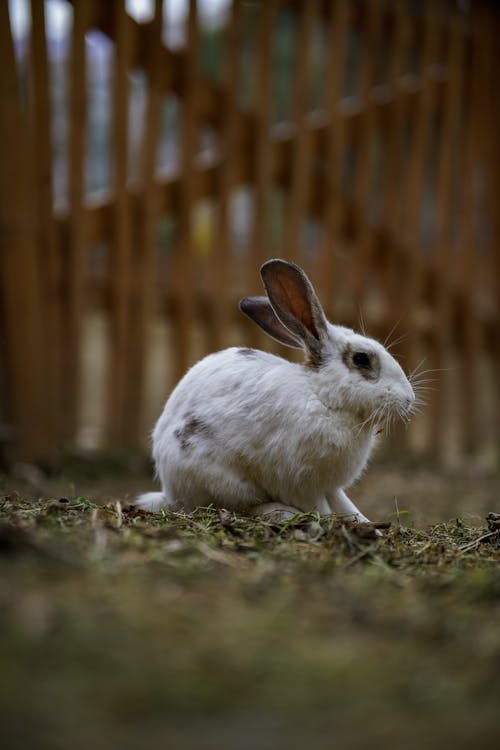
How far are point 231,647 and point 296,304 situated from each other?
5.75 feet

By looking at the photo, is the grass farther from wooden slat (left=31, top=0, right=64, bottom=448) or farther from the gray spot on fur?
wooden slat (left=31, top=0, right=64, bottom=448)

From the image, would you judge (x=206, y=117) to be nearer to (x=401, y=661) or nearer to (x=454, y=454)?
(x=454, y=454)

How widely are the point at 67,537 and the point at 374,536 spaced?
0.89m

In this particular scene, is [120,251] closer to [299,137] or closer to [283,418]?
[299,137]

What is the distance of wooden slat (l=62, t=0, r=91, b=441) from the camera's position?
5242mm

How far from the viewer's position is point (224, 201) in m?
6.11

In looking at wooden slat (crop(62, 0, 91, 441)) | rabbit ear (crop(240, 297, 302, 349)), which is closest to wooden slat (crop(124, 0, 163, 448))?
wooden slat (crop(62, 0, 91, 441))

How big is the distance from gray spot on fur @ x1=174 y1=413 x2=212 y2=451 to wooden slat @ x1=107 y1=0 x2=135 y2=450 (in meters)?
2.82

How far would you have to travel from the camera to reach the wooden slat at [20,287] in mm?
4930

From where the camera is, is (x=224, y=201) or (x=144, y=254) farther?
(x=224, y=201)

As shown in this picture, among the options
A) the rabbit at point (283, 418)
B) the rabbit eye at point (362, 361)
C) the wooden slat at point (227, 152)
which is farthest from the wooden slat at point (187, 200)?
the rabbit eye at point (362, 361)

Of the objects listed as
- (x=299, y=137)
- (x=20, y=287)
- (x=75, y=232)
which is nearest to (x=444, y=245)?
(x=299, y=137)

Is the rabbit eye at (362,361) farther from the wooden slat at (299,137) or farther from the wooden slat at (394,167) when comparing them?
the wooden slat at (394,167)

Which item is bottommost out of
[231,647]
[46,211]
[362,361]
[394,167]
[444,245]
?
[231,647]
